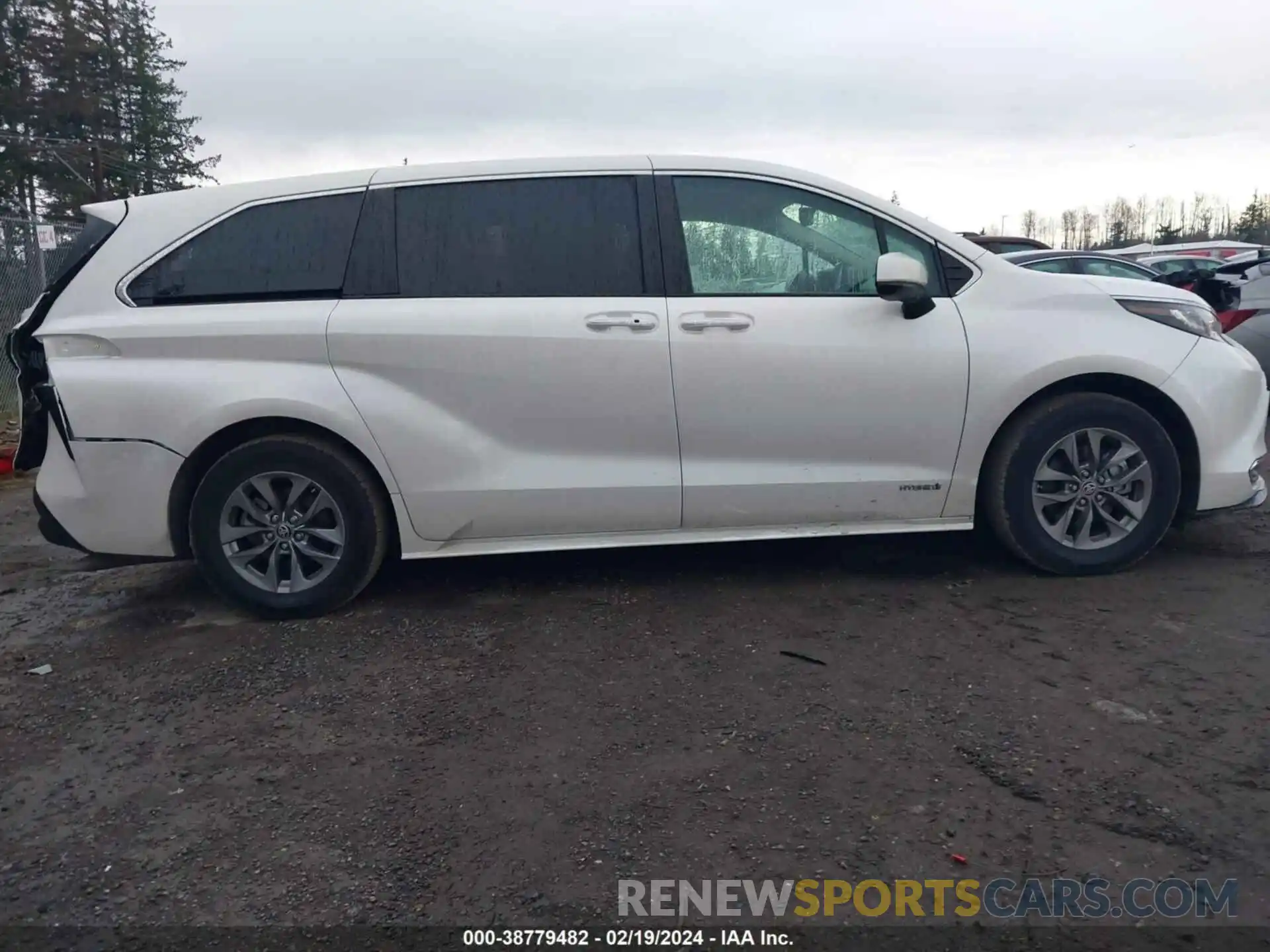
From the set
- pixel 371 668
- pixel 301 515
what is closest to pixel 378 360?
pixel 301 515

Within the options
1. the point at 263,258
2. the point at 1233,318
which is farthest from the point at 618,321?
the point at 1233,318

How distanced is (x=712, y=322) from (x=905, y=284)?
2.67 ft

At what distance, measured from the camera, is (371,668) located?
3881mm

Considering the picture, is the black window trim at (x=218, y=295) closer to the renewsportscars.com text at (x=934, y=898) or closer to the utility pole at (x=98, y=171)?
the renewsportscars.com text at (x=934, y=898)

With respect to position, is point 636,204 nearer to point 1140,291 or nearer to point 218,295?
point 218,295

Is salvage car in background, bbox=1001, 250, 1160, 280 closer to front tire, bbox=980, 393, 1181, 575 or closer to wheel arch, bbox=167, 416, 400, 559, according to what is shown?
front tire, bbox=980, 393, 1181, 575

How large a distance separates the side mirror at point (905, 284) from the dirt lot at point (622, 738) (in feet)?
4.00

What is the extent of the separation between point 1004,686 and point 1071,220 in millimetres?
100290

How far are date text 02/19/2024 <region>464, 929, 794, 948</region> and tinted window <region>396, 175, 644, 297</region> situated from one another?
2.72 metres

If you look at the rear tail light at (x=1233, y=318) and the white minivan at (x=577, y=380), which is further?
the rear tail light at (x=1233, y=318)

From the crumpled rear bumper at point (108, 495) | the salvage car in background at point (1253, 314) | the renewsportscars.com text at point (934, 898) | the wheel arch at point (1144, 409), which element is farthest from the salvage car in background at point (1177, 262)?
the renewsportscars.com text at point (934, 898)

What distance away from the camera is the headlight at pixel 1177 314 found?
4.53m

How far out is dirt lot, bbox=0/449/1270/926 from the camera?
2.54m

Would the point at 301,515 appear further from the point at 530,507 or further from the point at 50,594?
the point at 50,594
